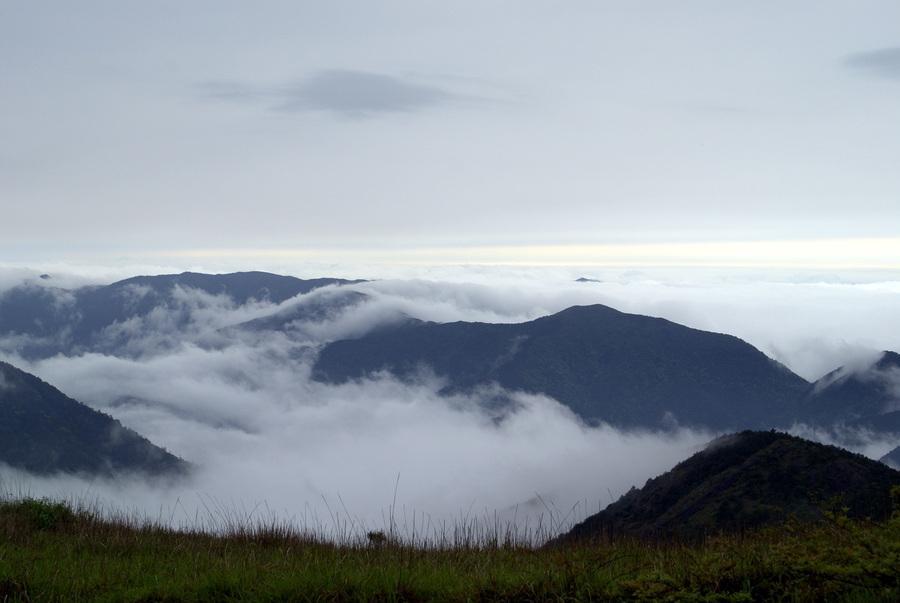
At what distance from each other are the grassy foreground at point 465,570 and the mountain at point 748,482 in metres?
53.6

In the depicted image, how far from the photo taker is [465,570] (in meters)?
8.30

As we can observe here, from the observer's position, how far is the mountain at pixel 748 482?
73.2 meters

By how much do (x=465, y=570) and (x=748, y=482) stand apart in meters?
82.7

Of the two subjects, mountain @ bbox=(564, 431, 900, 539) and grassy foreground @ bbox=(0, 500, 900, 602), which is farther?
mountain @ bbox=(564, 431, 900, 539)

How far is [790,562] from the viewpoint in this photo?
6945 millimetres

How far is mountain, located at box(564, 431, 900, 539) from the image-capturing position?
7319 cm

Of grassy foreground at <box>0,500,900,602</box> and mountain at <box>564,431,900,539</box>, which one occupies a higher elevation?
grassy foreground at <box>0,500,900,602</box>

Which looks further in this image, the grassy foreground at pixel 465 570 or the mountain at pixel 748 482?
the mountain at pixel 748 482

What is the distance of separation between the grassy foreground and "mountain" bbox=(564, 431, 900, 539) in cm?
5364

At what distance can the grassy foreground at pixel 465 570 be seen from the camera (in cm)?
673

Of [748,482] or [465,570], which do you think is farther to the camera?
[748,482]

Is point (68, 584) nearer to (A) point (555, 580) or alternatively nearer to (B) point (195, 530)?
(B) point (195, 530)

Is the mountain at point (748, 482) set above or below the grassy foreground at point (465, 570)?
below

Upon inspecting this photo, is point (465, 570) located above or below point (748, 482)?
above
